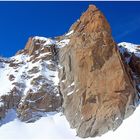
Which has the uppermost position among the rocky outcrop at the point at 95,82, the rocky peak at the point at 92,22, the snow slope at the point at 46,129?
the rocky peak at the point at 92,22

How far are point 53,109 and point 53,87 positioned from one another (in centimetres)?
679

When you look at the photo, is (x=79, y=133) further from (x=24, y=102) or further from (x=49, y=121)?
(x=24, y=102)

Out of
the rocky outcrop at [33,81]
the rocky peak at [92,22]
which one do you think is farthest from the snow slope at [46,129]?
the rocky peak at [92,22]

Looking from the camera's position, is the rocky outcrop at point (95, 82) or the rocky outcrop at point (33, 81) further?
the rocky outcrop at point (33, 81)

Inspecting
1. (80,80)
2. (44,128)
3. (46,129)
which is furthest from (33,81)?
(46,129)

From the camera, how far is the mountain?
93.2 m

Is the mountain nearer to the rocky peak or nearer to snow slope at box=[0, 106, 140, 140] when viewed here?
the rocky peak

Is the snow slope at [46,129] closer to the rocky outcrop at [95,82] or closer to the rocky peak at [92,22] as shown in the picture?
the rocky outcrop at [95,82]

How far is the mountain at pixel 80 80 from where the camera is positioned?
93.2 meters

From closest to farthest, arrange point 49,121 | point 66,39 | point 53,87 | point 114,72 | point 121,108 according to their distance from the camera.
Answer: point 121,108
point 114,72
point 49,121
point 53,87
point 66,39

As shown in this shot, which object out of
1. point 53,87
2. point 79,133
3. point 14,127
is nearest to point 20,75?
point 53,87

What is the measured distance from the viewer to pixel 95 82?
99.1 m

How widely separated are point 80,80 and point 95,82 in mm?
4727

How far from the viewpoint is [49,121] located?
10369cm
